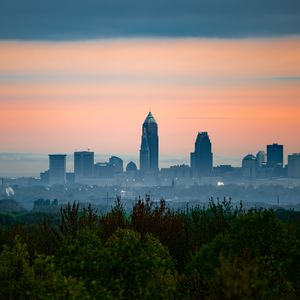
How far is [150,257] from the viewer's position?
3528cm

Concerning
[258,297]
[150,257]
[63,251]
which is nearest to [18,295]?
[63,251]

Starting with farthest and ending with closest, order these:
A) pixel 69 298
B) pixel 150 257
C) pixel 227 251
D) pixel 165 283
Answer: pixel 227 251 < pixel 150 257 < pixel 165 283 < pixel 69 298

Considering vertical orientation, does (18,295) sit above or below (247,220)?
below

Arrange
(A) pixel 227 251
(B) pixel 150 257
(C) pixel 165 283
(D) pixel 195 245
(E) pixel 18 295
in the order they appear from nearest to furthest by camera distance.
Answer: (C) pixel 165 283 < (B) pixel 150 257 < (E) pixel 18 295 < (A) pixel 227 251 < (D) pixel 195 245

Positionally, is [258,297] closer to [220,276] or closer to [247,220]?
[220,276]

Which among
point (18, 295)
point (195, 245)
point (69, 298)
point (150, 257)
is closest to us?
point (69, 298)

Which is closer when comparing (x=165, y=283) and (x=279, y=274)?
(x=165, y=283)

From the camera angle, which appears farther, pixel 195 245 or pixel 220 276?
pixel 195 245

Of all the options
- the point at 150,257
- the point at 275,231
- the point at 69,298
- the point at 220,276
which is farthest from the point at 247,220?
the point at 69,298

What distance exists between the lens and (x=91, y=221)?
5125cm

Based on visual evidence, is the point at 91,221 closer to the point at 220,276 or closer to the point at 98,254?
the point at 98,254

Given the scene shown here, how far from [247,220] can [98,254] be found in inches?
312

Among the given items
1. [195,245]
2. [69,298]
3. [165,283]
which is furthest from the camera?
[195,245]

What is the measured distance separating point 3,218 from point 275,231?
108 meters
